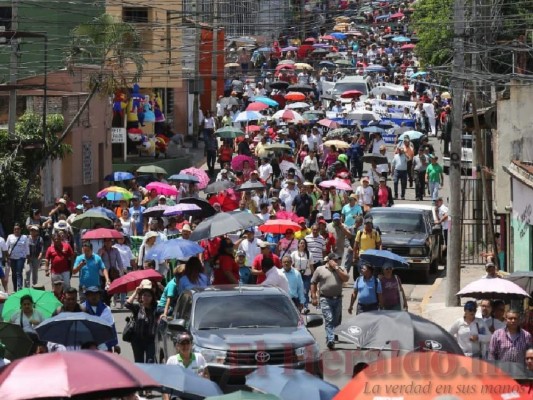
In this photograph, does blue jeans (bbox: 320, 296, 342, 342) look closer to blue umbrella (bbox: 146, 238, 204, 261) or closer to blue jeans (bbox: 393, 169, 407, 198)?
blue umbrella (bbox: 146, 238, 204, 261)

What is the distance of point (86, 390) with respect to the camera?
39.0 feet

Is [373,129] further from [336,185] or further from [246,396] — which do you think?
[246,396]

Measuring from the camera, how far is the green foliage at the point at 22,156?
35812mm

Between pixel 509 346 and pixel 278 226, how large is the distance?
32.3 ft

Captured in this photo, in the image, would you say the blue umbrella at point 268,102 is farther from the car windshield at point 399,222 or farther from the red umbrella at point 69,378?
A: the red umbrella at point 69,378

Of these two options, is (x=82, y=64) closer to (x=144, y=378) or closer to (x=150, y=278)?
(x=150, y=278)

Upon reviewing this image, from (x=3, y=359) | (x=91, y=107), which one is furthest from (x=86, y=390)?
(x=91, y=107)

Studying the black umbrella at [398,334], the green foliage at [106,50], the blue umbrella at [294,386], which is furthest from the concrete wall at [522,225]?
the green foliage at [106,50]

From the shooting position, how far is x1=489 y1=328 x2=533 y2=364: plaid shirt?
17844mm

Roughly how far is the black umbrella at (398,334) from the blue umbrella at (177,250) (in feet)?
20.0

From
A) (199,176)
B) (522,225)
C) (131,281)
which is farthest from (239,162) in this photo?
(131,281)

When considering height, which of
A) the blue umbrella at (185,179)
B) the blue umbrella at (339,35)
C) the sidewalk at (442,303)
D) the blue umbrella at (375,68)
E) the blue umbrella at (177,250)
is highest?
the blue umbrella at (339,35)

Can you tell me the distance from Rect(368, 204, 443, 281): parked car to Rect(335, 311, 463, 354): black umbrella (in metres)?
12.1

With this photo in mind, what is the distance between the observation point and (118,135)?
48188 mm
